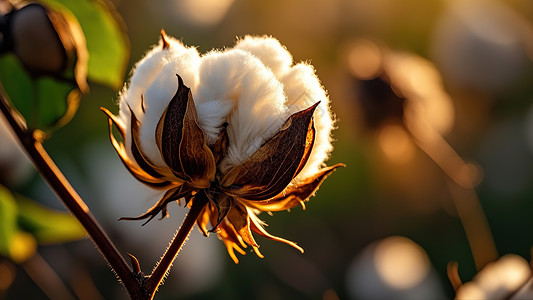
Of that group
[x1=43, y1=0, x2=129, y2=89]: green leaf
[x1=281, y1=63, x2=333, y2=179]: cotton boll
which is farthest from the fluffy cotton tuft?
[x1=43, y1=0, x2=129, y2=89]: green leaf

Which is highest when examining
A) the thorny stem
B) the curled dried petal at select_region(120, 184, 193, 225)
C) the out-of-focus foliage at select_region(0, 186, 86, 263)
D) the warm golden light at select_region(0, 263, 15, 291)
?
the curled dried petal at select_region(120, 184, 193, 225)

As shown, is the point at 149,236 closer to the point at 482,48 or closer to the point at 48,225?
the point at 48,225

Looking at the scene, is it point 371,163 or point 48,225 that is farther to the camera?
point 371,163

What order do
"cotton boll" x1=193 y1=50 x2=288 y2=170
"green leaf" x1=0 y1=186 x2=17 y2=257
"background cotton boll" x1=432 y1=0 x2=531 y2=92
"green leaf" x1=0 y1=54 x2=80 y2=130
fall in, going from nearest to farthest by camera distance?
"cotton boll" x1=193 y1=50 x2=288 y2=170 < "green leaf" x1=0 y1=54 x2=80 y2=130 < "green leaf" x1=0 y1=186 x2=17 y2=257 < "background cotton boll" x1=432 y1=0 x2=531 y2=92

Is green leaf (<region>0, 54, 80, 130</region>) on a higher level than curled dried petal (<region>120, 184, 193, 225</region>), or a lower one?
higher

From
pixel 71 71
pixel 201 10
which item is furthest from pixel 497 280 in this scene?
pixel 201 10

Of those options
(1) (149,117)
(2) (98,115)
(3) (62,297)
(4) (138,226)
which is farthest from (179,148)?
(2) (98,115)

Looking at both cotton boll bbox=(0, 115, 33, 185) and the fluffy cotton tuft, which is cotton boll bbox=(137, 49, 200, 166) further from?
cotton boll bbox=(0, 115, 33, 185)
